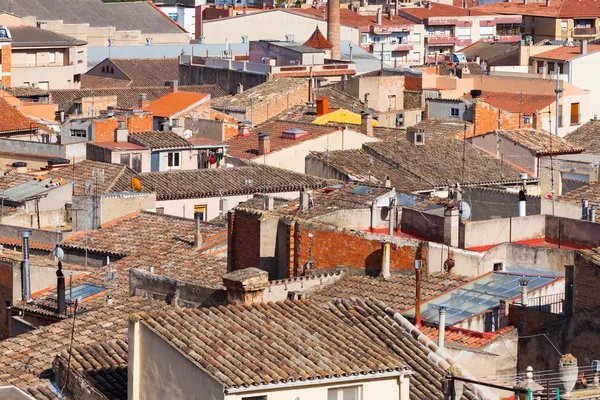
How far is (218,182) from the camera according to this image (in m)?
44.2

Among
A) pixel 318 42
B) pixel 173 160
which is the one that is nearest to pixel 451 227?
pixel 173 160

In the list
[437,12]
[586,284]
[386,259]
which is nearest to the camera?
[586,284]

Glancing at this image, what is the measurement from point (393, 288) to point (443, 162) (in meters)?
23.7

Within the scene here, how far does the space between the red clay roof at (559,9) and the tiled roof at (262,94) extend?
45462mm

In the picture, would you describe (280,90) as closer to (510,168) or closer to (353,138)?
(353,138)

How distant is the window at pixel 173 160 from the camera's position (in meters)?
48.6

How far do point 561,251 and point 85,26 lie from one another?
74.2 m

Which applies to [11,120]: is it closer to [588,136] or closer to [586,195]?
[588,136]

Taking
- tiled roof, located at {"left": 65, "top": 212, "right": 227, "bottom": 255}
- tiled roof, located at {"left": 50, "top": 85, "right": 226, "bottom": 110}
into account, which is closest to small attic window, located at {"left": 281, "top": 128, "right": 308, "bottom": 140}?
tiled roof, located at {"left": 65, "top": 212, "right": 227, "bottom": 255}

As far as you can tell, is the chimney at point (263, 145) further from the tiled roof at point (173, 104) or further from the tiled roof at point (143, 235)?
the tiled roof at point (143, 235)

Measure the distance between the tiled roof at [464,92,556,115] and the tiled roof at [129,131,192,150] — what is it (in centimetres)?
1401

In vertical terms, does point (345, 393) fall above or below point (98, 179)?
above

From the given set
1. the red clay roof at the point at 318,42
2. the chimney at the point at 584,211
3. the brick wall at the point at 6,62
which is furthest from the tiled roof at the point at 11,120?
the chimney at the point at 584,211

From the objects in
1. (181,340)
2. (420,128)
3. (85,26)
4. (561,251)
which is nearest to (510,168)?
(420,128)
